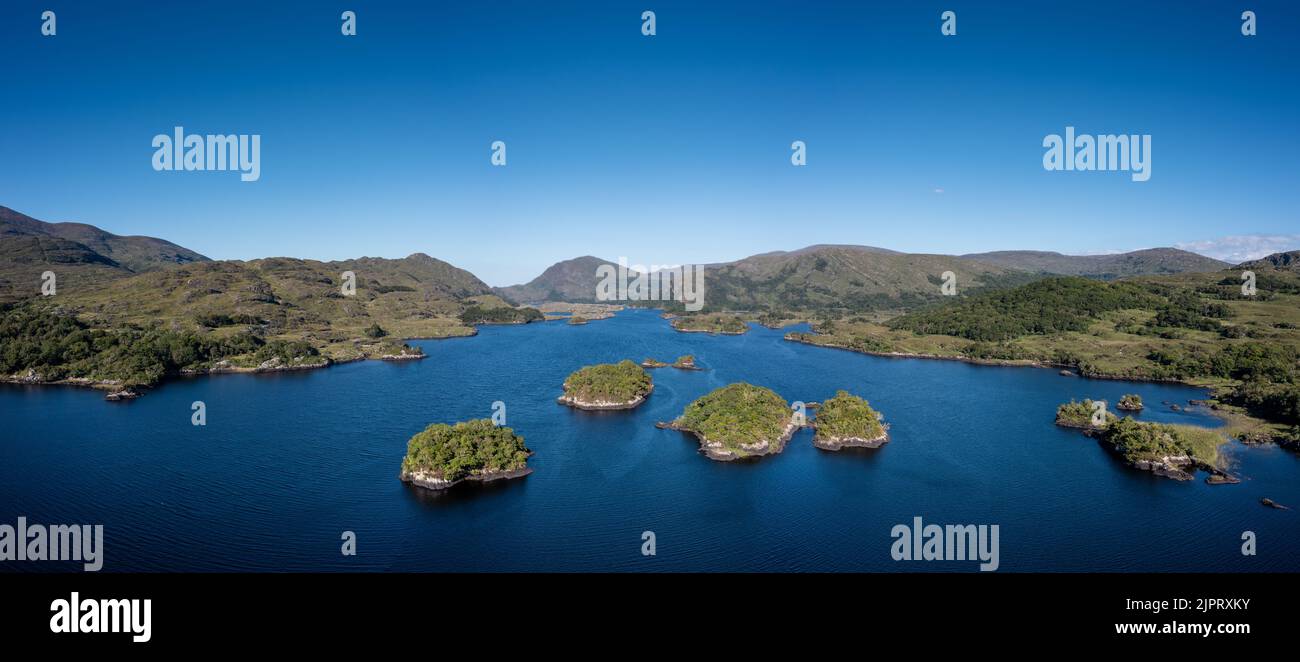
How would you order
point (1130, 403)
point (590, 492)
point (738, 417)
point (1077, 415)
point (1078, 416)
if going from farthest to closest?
point (1130, 403) → point (1077, 415) → point (1078, 416) → point (738, 417) → point (590, 492)

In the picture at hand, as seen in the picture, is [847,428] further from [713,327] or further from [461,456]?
[713,327]

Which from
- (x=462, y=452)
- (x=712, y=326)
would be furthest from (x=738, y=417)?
(x=712, y=326)

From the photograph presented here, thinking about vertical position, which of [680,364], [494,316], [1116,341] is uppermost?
[494,316]

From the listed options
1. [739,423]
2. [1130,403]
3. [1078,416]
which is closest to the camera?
[739,423]

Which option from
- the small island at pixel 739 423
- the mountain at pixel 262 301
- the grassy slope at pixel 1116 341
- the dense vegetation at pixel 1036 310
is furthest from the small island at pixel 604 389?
the dense vegetation at pixel 1036 310

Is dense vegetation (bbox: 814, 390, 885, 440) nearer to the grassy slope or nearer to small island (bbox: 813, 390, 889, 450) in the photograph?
small island (bbox: 813, 390, 889, 450)
